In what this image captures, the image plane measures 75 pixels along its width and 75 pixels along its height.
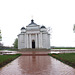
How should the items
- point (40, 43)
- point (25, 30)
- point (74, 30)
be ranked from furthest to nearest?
point (25, 30) < point (40, 43) < point (74, 30)

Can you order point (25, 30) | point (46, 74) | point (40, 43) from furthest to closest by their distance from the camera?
point (25, 30) → point (40, 43) → point (46, 74)

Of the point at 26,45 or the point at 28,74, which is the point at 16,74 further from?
the point at 26,45

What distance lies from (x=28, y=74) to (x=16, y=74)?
0.71 meters

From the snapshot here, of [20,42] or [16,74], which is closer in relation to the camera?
[16,74]

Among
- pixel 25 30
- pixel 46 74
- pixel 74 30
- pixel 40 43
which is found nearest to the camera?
pixel 46 74

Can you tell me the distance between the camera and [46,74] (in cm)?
703

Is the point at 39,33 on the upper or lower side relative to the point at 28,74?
upper

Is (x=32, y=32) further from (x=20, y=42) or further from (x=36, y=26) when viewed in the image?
(x=20, y=42)

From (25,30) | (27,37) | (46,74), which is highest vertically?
(25,30)

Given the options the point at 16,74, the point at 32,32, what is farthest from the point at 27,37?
the point at 16,74

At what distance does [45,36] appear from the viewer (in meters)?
45.0

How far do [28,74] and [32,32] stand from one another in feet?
123

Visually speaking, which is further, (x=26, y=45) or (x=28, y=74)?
(x=26, y=45)

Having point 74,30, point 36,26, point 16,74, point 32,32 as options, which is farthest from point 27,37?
point 16,74
